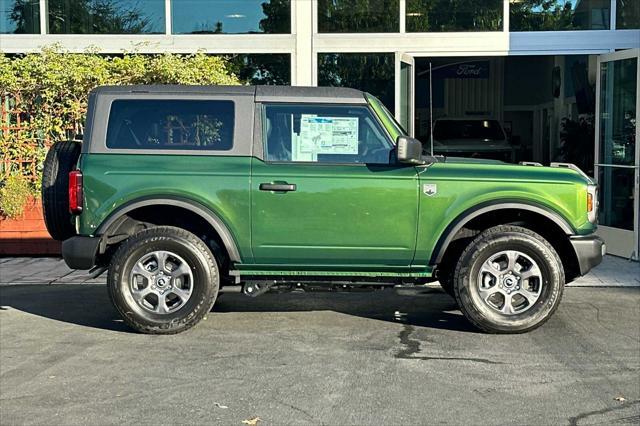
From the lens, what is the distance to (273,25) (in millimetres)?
11719

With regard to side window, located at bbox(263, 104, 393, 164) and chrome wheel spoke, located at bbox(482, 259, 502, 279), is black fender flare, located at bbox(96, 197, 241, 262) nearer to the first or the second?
side window, located at bbox(263, 104, 393, 164)

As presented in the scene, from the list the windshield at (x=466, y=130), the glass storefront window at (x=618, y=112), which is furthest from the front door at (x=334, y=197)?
the windshield at (x=466, y=130)

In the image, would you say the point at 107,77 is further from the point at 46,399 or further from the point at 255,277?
the point at 46,399

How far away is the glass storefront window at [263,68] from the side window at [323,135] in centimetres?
542

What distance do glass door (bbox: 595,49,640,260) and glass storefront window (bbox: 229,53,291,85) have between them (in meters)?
4.48

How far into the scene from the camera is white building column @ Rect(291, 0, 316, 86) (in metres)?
11.6

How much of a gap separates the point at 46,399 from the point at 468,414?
2.56 m

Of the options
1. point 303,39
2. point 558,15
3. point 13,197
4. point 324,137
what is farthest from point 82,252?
point 558,15

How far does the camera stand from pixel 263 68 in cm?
1176

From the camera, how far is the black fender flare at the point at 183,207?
627 centimetres

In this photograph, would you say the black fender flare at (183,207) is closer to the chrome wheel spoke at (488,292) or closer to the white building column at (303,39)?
the chrome wheel spoke at (488,292)

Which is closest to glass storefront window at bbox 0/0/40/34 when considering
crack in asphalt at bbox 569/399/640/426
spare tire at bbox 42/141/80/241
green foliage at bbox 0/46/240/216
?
green foliage at bbox 0/46/240/216

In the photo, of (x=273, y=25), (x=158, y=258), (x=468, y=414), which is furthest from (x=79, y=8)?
(x=468, y=414)

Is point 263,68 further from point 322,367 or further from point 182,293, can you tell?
point 322,367
